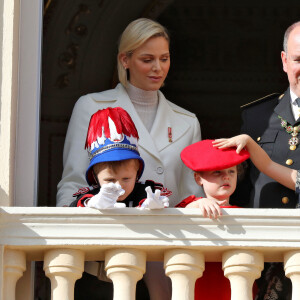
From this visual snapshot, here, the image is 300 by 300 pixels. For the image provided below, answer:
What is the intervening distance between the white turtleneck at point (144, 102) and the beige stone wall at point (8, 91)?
30.6 inches

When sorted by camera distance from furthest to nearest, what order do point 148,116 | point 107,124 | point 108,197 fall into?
point 148,116 < point 107,124 < point 108,197

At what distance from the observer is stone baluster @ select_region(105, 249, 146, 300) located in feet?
16.6

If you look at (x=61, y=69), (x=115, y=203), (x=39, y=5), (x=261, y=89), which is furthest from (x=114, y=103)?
(x=261, y=89)

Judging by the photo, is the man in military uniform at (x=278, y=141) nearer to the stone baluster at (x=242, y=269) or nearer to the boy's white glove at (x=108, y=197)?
the stone baluster at (x=242, y=269)

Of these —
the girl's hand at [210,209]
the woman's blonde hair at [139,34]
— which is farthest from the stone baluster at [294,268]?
the woman's blonde hair at [139,34]

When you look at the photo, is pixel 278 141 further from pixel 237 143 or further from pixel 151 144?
pixel 151 144

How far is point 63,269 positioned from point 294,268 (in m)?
0.84

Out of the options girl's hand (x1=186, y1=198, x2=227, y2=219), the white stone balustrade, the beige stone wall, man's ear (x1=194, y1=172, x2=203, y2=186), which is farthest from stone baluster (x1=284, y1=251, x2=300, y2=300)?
the beige stone wall

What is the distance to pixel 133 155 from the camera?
539 cm

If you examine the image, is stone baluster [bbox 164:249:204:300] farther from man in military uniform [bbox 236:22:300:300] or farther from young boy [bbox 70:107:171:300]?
man in military uniform [bbox 236:22:300:300]

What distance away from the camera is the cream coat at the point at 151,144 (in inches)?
228

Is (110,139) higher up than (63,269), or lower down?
higher up

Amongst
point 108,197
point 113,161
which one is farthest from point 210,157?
point 108,197

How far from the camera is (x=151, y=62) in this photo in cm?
602
